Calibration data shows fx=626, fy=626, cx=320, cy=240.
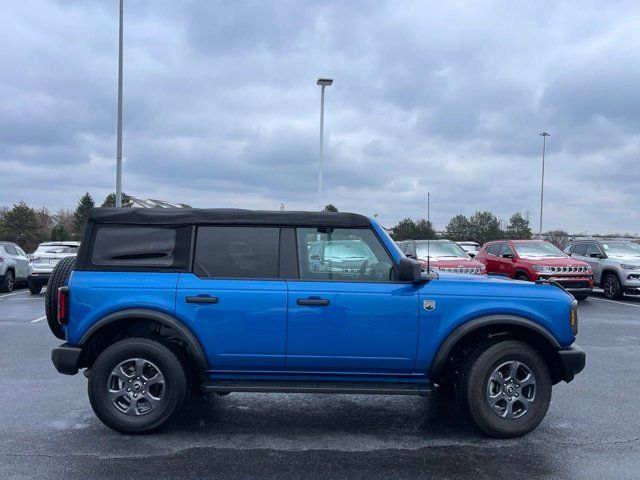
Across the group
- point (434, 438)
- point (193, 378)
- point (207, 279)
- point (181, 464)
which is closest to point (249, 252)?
point (207, 279)

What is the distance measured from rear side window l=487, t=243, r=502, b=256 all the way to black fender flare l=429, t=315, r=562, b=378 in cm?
1320

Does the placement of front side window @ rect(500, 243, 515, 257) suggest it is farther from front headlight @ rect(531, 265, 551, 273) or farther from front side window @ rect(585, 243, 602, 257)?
front side window @ rect(585, 243, 602, 257)

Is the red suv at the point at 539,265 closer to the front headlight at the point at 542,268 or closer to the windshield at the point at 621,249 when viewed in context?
the front headlight at the point at 542,268

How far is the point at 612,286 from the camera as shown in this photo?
683 inches

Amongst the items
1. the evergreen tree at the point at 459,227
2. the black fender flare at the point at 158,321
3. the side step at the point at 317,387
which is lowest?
the side step at the point at 317,387

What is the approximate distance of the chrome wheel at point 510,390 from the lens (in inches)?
200

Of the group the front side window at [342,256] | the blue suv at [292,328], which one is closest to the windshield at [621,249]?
the blue suv at [292,328]

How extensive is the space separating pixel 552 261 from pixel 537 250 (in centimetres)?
100

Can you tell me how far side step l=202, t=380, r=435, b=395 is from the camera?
16.5ft

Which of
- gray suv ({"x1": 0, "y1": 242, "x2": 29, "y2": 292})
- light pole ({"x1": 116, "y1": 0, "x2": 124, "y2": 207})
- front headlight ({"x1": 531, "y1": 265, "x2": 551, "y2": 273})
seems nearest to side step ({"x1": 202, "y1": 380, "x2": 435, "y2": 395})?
front headlight ({"x1": 531, "y1": 265, "x2": 551, "y2": 273})

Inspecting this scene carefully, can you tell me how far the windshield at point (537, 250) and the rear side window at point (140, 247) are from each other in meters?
13.1

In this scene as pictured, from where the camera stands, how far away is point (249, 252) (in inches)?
207

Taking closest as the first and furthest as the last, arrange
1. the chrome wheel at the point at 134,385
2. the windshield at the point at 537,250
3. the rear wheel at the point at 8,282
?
the chrome wheel at the point at 134,385 < the windshield at the point at 537,250 < the rear wheel at the point at 8,282

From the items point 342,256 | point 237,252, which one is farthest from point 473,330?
point 237,252
